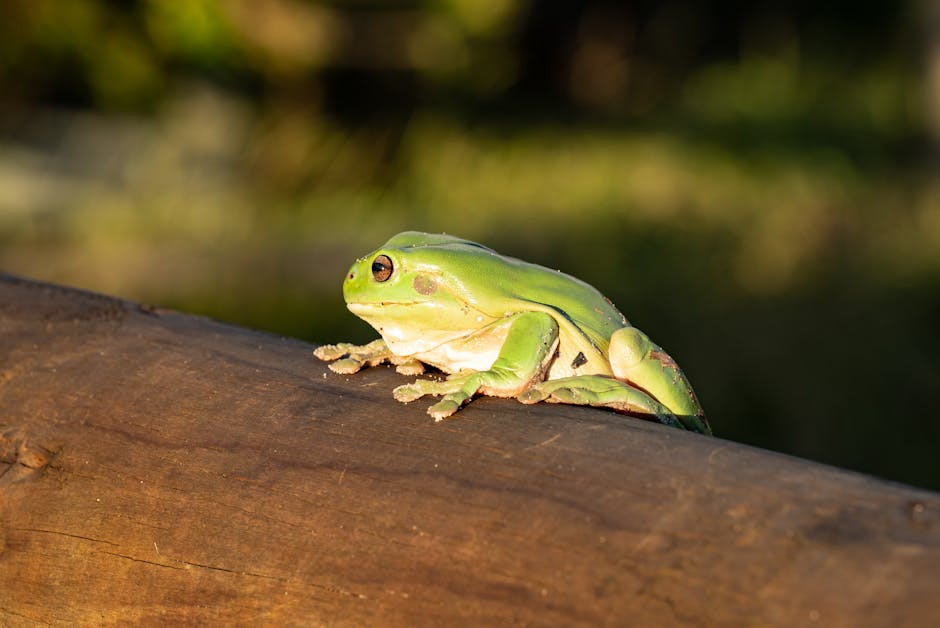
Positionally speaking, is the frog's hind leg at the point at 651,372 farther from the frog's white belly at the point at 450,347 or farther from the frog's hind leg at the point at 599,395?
the frog's white belly at the point at 450,347

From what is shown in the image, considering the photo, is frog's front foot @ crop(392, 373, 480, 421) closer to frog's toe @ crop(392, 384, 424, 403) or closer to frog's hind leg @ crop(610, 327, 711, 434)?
frog's toe @ crop(392, 384, 424, 403)

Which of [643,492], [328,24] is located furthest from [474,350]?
[328,24]

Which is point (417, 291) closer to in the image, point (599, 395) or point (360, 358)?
point (360, 358)

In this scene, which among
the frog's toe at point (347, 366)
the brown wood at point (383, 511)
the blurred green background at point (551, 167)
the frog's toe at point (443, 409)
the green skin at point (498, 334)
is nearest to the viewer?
the brown wood at point (383, 511)

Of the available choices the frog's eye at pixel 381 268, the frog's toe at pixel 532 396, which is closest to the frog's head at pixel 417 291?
the frog's eye at pixel 381 268

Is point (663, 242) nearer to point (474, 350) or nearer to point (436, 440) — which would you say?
point (474, 350)
